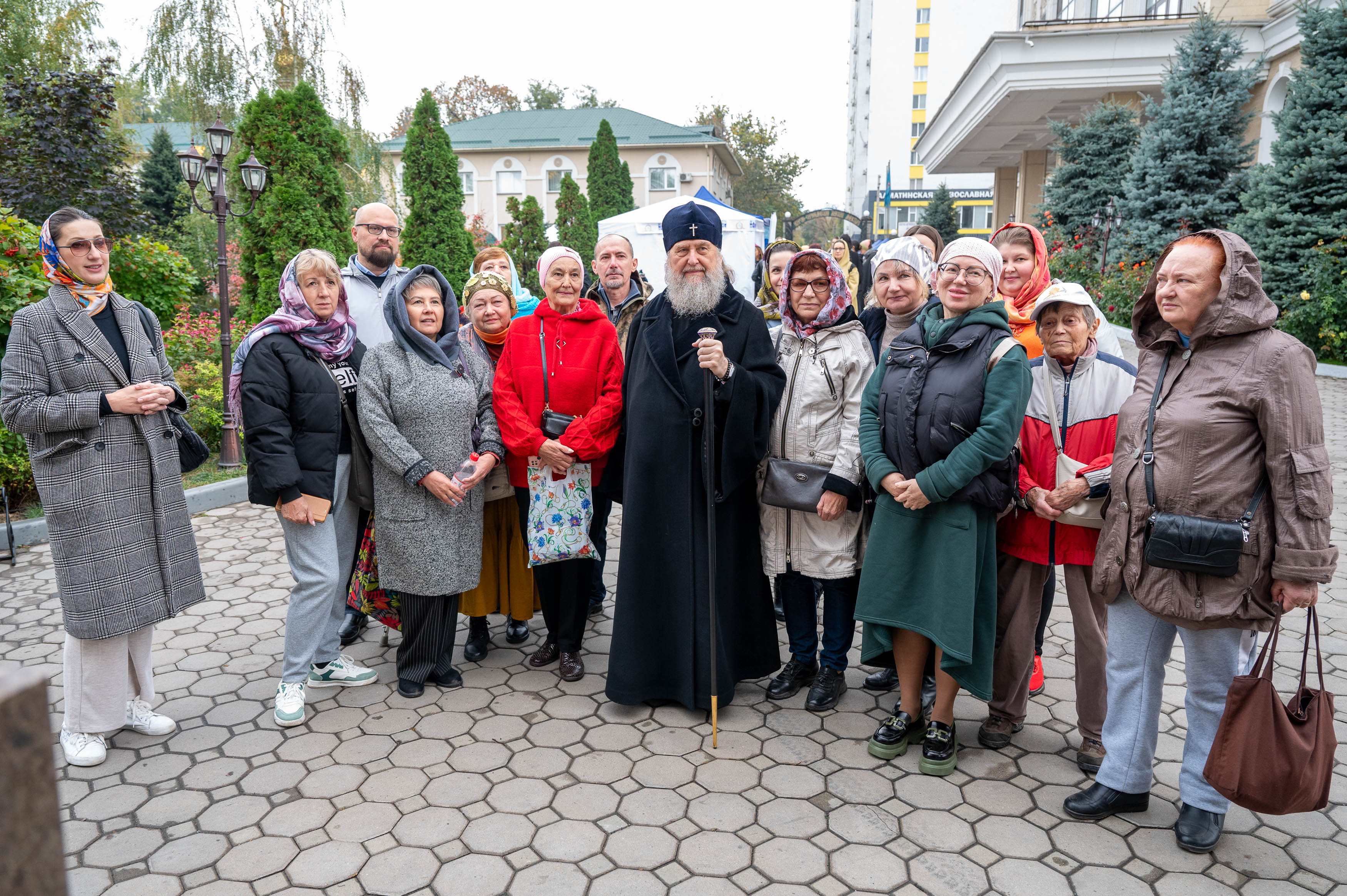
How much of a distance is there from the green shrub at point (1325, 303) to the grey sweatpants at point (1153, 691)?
10.2 m

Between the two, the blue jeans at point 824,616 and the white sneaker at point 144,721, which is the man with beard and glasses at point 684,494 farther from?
the white sneaker at point 144,721

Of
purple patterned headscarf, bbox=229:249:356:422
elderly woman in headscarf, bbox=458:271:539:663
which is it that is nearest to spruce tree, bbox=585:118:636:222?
elderly woman in headscarf, bbox=458:271:539:663

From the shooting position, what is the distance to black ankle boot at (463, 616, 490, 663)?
4.38 meters

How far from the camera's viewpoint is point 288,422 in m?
3.55

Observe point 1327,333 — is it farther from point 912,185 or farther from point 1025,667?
point 912,185

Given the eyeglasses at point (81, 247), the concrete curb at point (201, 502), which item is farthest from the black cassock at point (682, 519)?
the concrete curb at point (201, 502)

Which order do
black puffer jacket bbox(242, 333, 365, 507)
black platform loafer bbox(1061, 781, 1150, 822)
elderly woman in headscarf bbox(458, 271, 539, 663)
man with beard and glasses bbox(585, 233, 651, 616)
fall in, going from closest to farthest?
black platform loafer bbox(1061, 781, 1150, 822) < black puffer jacket bbox(242, 333, 365, 507) < elderly woman in headscarf bbox(458, 271, 539, 663) < man with beard and glasses bbox(585, 233, 651, 616)

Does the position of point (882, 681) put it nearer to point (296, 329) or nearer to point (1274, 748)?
point (1274, 748)

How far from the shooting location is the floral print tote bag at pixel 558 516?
393cm

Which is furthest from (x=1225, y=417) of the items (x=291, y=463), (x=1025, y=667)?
(x=291, y=463)

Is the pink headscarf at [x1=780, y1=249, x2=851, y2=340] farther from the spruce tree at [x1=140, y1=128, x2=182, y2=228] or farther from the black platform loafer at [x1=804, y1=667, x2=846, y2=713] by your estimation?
the spruce tree at [x1=140, y1=128, x2=182, y2=228]

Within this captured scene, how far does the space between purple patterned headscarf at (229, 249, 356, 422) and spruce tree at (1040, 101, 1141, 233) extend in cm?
1608

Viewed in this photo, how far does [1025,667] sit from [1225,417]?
1.35m

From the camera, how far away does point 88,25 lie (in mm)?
17797
